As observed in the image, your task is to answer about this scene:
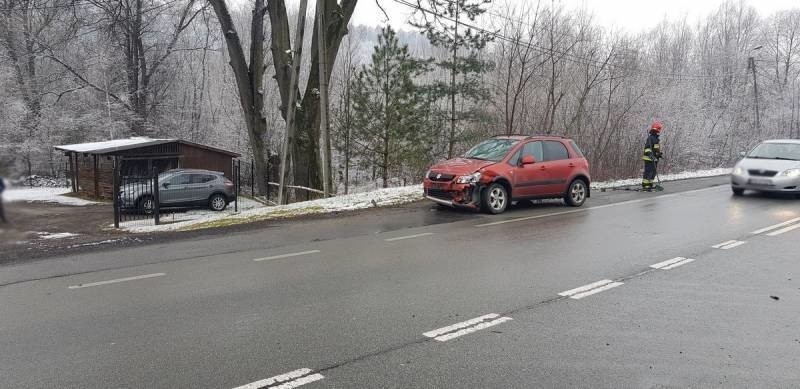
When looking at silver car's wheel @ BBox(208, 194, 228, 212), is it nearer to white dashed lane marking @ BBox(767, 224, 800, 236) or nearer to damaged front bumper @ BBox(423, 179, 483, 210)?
damaged front bumper @ BBox(423, 179, 483, 210)

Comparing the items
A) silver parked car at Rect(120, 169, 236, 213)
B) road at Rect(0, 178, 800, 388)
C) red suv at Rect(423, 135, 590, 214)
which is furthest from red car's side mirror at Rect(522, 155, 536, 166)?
silver parked car at Rect(120, 169, 236, 213)

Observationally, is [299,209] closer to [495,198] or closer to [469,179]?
[469,179]

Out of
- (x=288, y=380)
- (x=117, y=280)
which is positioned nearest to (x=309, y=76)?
(x=117, y=280)

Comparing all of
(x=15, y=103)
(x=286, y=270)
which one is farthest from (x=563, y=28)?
(x=15, y=103)

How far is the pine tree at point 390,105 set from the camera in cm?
2314

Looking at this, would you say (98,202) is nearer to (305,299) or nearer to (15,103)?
(15,103)

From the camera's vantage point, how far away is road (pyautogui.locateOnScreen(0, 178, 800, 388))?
3.97 meters

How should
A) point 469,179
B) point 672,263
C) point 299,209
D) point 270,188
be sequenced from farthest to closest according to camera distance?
1. point 270,188
2. point 299,209
3. point 469,179
4. point 672,263

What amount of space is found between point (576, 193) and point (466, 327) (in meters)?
9.63

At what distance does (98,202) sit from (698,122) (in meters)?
37.8

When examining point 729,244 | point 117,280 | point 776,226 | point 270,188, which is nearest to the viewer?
point 117,280

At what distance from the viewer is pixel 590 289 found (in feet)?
19.9

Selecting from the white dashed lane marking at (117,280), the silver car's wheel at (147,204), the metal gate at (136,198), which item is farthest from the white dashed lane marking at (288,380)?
the silver car's wheel at (147,204)

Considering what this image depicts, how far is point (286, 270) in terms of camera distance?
7109 mm
